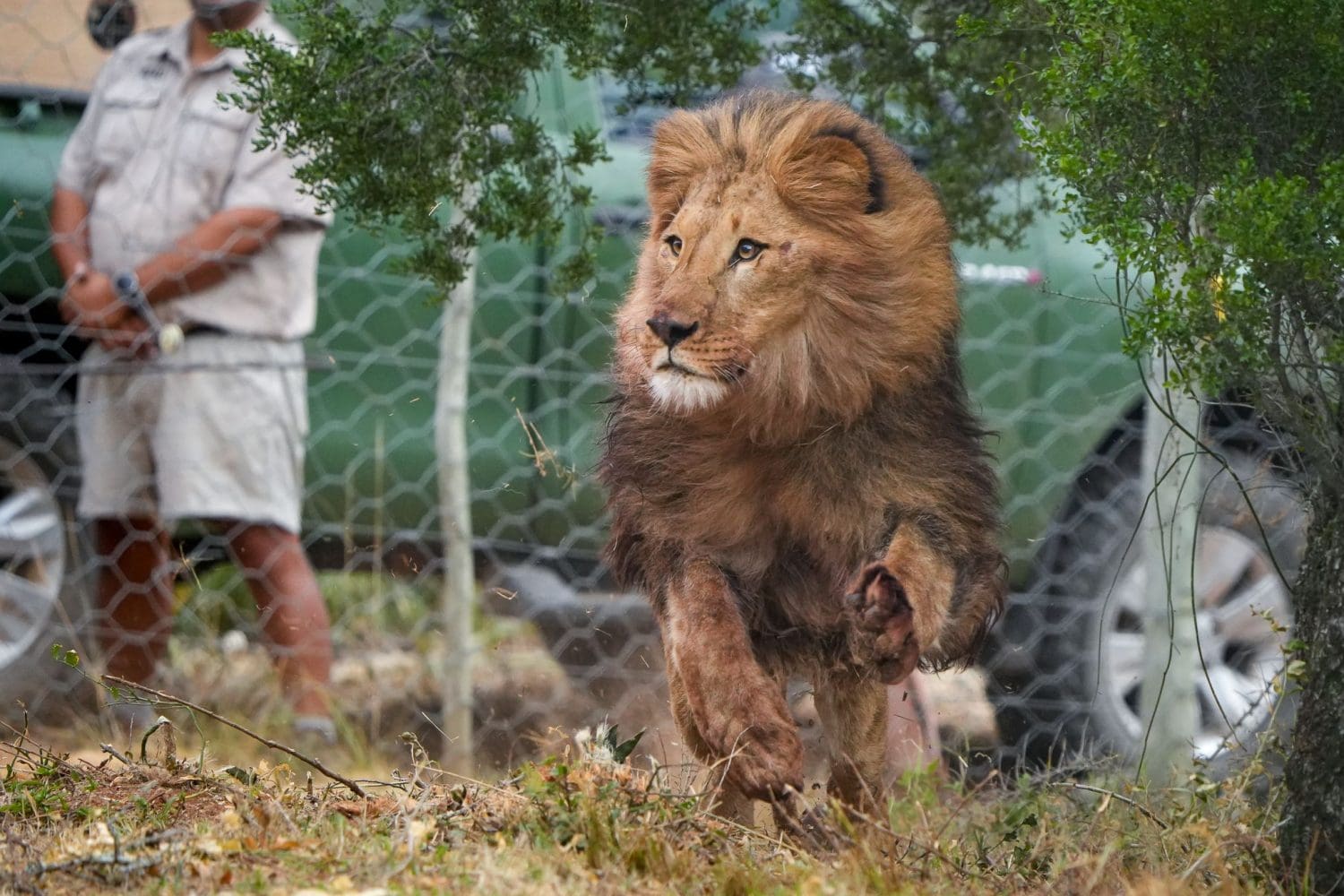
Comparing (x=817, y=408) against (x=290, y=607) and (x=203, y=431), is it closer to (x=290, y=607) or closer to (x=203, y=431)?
(x=290, y=607)

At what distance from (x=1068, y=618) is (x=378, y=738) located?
186 cm

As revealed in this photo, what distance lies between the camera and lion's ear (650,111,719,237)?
Result: 240 centimetres

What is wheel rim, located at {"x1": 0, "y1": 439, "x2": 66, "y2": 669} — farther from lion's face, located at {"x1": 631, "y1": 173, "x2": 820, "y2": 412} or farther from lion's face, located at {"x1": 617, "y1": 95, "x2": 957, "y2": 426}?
lion's face, located at {"x1": 631, "y1": 173, "x2": 820, "y2": 412}

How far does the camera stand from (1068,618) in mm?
4633

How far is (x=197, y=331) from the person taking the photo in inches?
171

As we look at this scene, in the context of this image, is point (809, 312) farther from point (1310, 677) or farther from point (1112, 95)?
point (1310, 677)

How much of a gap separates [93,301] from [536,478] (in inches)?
46.8

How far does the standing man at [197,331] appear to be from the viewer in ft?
13.9

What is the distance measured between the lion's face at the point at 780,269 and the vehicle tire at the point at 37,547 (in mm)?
2428

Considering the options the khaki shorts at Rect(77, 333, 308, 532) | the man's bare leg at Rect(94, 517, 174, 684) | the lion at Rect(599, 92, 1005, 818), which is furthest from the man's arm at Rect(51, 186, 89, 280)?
the lion at Rect(599, 92, 1005, 818)

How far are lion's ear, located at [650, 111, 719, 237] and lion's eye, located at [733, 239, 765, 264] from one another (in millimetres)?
141

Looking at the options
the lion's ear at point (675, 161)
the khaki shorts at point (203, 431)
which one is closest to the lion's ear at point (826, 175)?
the lion's ear at point (675, 161)

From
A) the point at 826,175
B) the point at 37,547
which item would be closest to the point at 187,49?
the point at 37,547

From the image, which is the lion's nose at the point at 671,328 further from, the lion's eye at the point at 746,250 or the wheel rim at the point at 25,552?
the wheel rim at the point at 25,552
